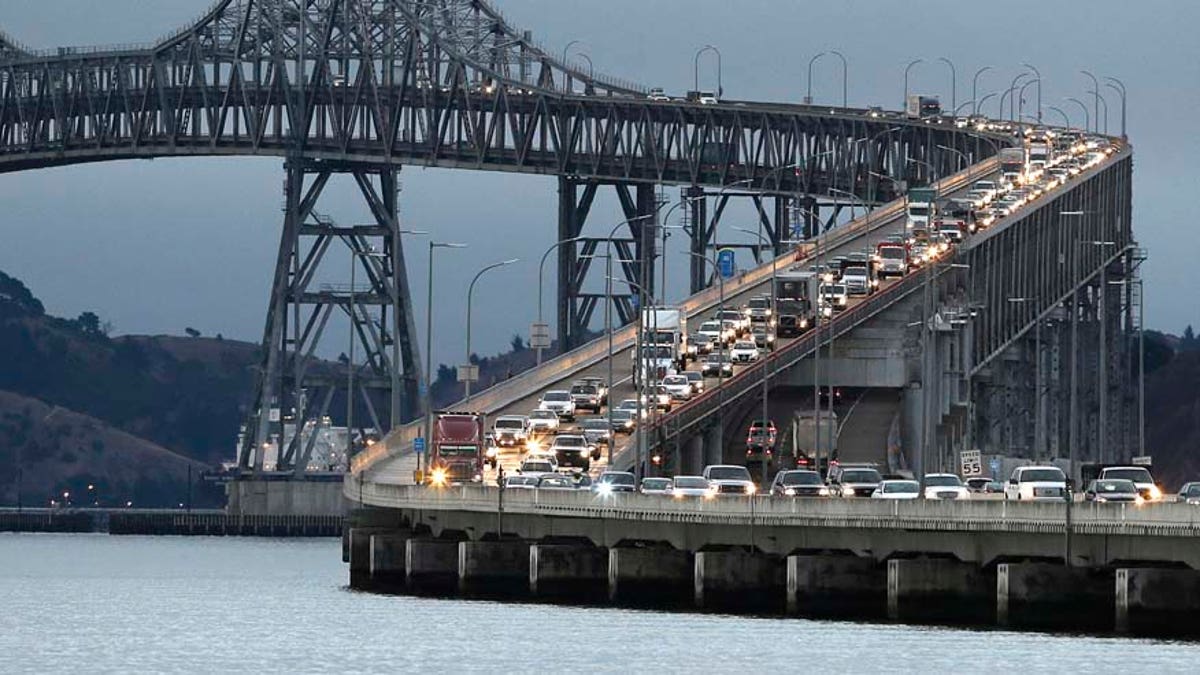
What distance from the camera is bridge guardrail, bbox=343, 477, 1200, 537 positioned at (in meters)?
89.3

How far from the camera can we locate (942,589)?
97.9 meters

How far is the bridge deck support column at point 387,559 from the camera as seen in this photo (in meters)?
128

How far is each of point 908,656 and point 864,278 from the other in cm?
9268

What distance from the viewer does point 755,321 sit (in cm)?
17788

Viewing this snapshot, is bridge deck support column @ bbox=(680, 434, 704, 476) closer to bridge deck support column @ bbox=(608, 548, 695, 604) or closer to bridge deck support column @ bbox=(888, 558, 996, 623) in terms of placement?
bridge deck support column @ bbox=(608, 548, 695, 604)

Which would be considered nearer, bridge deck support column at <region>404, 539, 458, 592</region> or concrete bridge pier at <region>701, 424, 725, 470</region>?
bridge deck support column at <region>404, 539, 458, 592</region>

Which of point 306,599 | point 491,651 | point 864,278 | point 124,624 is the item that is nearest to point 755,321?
point 864,278

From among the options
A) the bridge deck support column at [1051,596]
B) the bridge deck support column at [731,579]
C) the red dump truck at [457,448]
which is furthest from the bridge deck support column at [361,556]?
the bridge deck support column at [1051,596]

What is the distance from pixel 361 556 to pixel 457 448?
276 inches

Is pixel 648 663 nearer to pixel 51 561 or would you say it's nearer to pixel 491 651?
pixel 491 651

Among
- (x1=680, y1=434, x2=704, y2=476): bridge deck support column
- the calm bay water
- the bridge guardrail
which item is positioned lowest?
the calm bay water

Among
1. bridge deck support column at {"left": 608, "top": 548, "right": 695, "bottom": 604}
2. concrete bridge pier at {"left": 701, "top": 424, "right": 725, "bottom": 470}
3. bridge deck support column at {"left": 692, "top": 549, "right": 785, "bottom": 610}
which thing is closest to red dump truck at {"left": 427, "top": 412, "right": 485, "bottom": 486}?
concrete bridge pier at {"left": 701, "top": 424, "right": 725, "bottom": 470}

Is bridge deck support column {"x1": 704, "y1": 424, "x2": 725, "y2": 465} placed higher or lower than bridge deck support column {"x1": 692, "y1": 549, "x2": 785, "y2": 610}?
higher

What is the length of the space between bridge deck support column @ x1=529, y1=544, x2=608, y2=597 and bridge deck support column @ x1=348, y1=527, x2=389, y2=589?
1771 cm
